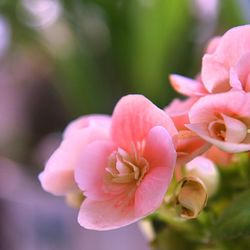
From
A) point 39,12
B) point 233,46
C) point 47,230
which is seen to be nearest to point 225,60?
point 233,46

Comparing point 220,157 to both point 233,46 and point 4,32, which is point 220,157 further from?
point 4,32

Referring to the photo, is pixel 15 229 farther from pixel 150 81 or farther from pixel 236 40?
pixel 236 40

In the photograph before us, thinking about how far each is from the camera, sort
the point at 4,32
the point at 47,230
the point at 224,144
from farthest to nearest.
A: the point at 4,32 → the point at 47,230 → the point at 224,144

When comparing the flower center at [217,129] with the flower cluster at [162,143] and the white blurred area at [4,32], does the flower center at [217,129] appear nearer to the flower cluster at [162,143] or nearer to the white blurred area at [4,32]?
the flower cluster at [162,143]

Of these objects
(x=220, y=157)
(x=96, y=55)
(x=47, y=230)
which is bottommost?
(x=47, y=230)

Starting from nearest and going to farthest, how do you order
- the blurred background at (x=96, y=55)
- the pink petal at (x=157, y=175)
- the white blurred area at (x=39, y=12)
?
the pink petal at (x=157, y=175) → the blurred background at (x=96, y=55) → the white blurred area at (x=39, y=12)

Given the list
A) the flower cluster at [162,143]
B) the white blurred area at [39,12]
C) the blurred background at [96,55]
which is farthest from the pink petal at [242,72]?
the white blurred area at [39,12]

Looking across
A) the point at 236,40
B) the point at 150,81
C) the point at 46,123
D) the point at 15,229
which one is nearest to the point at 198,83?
the point at 236,40

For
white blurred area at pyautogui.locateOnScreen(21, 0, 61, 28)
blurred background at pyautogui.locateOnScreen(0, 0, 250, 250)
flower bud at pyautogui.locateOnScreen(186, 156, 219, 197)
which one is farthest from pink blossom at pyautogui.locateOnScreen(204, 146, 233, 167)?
white blurred area at pyautogui.locateOnScreen(21, 0, 61, 28)
